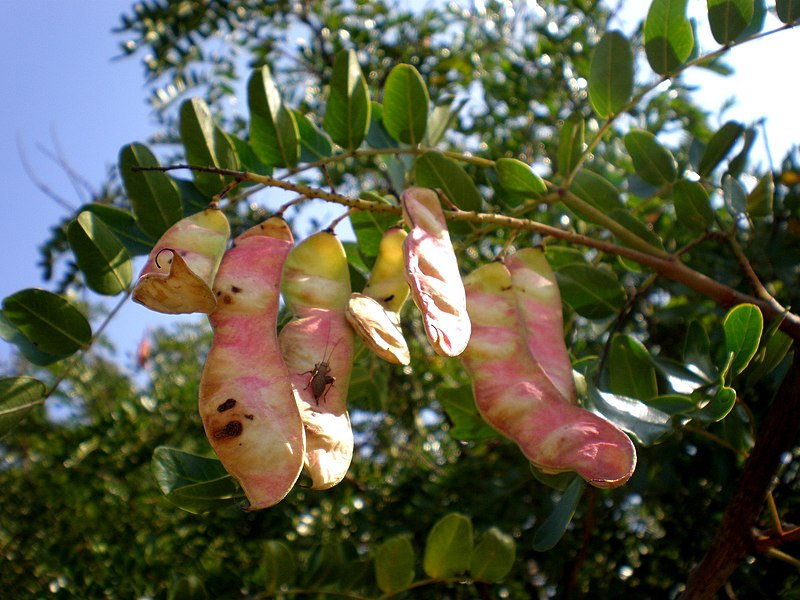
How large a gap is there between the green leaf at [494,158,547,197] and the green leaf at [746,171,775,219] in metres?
0.32

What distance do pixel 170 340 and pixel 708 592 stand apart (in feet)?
7.94

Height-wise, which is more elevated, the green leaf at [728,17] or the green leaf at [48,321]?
the green leaf at [728,17]

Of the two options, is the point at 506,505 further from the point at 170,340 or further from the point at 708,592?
the point at 170,340

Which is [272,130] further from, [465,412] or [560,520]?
[560,520]

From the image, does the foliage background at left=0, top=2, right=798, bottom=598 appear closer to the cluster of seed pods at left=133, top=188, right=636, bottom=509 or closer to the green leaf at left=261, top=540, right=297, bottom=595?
the green leaf at left=261, top=540, right=297, bottom=595

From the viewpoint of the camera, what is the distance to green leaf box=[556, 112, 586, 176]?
3.35 ft

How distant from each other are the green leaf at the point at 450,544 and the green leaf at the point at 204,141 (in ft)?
1.88

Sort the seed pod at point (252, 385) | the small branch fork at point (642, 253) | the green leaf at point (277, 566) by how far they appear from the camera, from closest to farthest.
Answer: the seed pod at point (252, 385)
the small branch fork at point (642, 253)
the green leaf at point (277, 566)

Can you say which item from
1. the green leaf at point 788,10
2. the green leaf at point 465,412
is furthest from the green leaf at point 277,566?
the green leaf at point 788,10

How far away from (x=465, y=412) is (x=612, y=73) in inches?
20.2

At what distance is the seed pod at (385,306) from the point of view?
2.21 ft

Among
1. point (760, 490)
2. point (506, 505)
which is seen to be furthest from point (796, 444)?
point (506, 505)

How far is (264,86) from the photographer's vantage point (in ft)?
3.22

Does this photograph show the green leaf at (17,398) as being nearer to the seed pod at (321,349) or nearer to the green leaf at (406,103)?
the seed pod at (321,349)
